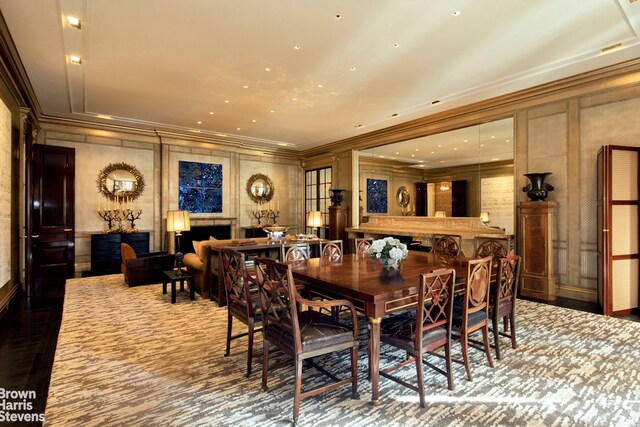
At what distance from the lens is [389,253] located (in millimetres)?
2941

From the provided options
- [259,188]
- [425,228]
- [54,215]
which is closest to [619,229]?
[425,228]

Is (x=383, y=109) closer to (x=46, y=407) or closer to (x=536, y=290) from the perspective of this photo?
(x=536, y=290)

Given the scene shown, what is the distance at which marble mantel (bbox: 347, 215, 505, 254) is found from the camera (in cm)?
610

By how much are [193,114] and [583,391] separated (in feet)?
23.5

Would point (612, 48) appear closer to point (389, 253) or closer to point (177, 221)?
point (389, 253)

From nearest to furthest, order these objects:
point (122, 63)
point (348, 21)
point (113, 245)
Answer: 1. point (348, 21)
2. point (122, 63)
3. point (113, 245)

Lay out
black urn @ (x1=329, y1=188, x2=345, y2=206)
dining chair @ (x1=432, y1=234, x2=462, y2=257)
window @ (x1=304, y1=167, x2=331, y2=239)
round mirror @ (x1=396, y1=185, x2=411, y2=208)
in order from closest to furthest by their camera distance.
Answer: dining chair @ (x1=432, y1=234, x2=462, y2=257) → round mirror @ (x1=396, y1=185, x2=411, y2=208) → black urn @ (x1=329, y1=188, x2=345, y2=206) → window @ (x1=304, y1=167, x2=331, y2=239)

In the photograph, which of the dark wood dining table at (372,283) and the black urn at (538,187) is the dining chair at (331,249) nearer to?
the dark wood dining table at (372,283)

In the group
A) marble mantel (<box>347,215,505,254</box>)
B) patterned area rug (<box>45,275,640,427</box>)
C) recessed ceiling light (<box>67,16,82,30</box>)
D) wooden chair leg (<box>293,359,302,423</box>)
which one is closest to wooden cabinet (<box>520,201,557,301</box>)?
marble mantel (<box>347,215,505,254</box>)

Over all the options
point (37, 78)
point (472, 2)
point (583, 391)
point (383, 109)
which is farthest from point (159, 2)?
point (583, 391)

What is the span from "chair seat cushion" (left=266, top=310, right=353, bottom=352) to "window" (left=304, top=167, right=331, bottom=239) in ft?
24.8

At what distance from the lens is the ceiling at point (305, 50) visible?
3301 mm

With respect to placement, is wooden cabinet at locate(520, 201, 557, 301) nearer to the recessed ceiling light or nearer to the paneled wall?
the recessed ceiling light

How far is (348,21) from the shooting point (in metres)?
3.50
